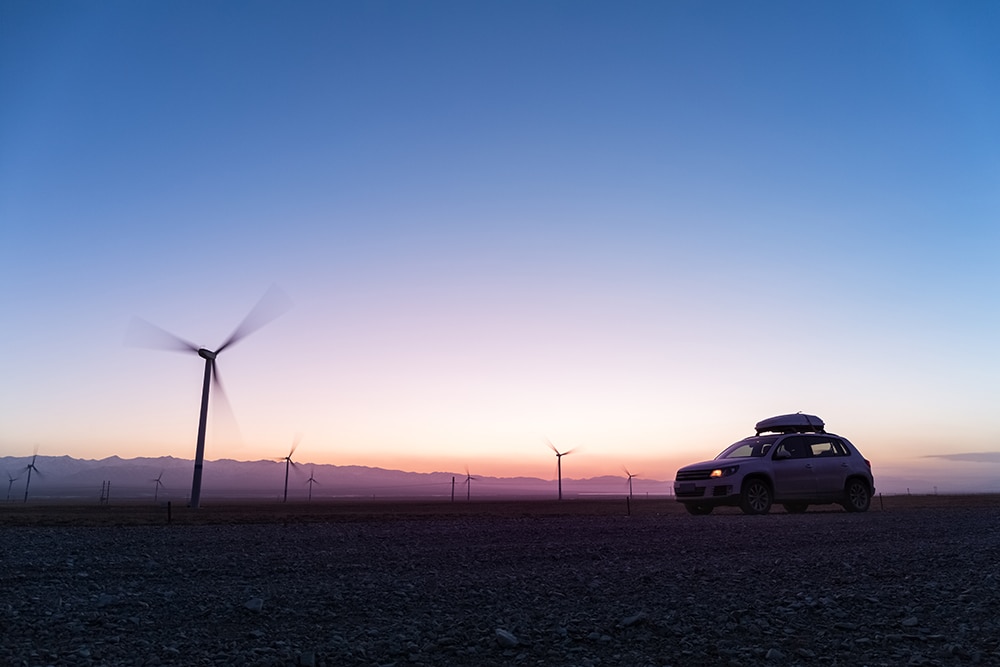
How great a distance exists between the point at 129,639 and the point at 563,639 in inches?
148

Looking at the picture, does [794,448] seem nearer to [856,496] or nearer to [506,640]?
[856,496]

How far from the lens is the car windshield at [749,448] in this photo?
63.7ft

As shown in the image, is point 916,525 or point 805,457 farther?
point 805,457

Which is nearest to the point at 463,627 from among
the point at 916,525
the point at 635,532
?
the point at 635,532

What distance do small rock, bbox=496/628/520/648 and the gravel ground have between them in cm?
1

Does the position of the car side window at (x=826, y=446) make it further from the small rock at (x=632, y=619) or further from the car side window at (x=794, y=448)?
the small rock at (x=632, y=619)

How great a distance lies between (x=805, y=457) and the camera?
1952 cm

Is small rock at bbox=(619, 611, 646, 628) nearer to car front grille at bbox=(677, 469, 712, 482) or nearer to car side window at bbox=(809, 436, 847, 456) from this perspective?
car front grille at bbox=(677, 469, 712, 482)

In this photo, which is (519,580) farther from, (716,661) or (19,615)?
(19,615)

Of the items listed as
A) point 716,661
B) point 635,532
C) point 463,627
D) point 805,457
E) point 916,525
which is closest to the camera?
point 716,661

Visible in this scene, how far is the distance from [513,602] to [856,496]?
16.8 m

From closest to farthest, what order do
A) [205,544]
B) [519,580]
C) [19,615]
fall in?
[19,615]
[519,580]
[205,544]

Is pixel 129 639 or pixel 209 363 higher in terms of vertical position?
pixel 209 363

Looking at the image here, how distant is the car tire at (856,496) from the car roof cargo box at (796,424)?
1.83m
